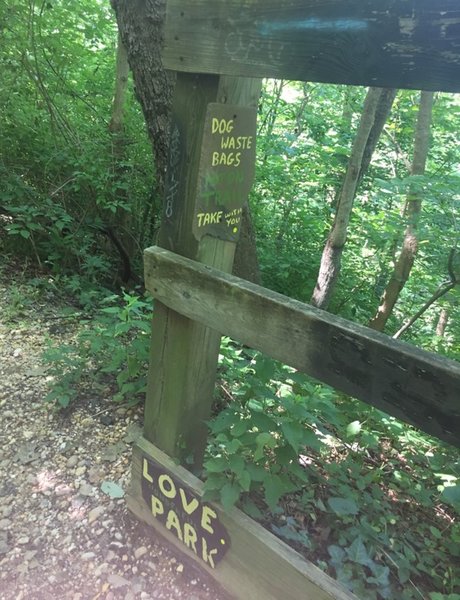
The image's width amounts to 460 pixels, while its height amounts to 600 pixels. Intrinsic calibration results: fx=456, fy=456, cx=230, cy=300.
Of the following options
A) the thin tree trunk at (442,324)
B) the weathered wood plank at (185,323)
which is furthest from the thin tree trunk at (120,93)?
the thin tree trunk at (442,324)

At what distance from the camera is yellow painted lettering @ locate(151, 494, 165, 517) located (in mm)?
1946

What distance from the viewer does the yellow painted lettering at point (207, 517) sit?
174cm

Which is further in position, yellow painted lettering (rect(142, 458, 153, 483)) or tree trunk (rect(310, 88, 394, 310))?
tree trunk (rect(310, 88, 394, 310))

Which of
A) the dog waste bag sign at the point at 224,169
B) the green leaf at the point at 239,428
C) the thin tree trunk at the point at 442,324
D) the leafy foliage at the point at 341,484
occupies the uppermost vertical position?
the dog waste bag sign at the point at 224,169

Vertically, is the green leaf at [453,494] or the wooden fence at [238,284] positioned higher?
the wooden fence at [238,284]

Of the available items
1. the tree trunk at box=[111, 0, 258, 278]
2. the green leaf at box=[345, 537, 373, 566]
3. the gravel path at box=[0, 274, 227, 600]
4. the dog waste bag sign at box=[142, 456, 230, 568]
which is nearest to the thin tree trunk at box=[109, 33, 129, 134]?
the tree trunk at box=[111, 0, 258, 278]

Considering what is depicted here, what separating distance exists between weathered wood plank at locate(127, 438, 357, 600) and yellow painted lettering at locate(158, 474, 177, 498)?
33 mm

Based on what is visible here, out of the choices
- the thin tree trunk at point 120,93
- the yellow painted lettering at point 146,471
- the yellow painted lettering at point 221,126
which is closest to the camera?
the yellow painted lettering at point 221,126

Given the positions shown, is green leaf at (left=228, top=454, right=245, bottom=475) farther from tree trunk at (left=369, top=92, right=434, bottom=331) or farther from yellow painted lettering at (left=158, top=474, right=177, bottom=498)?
tree trunk at (left=369, top=92, right=434, bottom=331)

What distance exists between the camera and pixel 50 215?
14.6 feet

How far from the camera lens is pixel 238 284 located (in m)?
1.44

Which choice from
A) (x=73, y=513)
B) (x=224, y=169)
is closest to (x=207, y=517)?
(x=73, y=513)

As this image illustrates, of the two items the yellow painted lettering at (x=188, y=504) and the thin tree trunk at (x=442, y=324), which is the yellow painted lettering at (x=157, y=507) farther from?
the thin tree trunk at (x=442, y=324)

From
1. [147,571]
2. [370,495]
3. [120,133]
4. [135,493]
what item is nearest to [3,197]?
[120,133]
